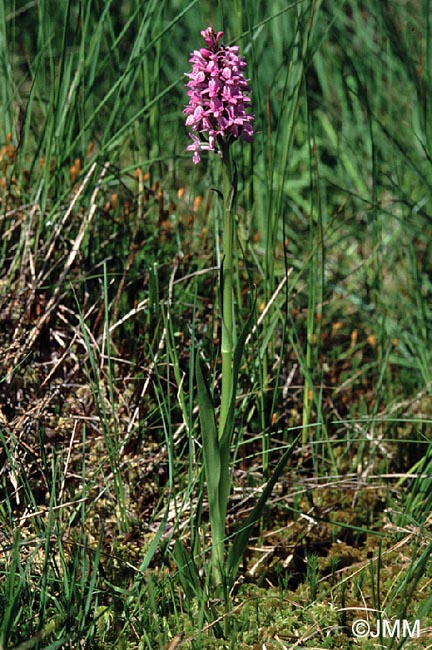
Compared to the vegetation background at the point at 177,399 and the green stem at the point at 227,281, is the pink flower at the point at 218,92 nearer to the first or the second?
the green stem at the point at 227,281

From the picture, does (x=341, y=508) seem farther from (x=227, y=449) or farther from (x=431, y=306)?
(x=431, y=306)

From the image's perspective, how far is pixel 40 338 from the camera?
2.10m

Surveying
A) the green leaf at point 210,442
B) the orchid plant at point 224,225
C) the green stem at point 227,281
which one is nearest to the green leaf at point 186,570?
the orchid plant at point 224,225

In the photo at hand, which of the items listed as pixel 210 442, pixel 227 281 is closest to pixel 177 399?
pixel 210 442

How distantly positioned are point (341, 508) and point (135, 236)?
95 cm

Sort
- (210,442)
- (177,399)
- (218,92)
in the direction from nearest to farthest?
(218,92) → (210,442) → (177,399)

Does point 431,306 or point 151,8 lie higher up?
point 151,8

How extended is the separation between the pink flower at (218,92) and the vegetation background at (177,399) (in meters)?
0.38

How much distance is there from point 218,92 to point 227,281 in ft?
1.14

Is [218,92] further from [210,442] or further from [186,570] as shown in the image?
[186,570]

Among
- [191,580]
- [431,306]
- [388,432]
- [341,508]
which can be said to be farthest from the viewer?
[431,306]

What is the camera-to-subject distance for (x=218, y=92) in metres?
1.41

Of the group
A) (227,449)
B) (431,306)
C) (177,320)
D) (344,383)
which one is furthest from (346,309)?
(227,449)

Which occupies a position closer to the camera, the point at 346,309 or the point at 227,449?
the point at 227,449
